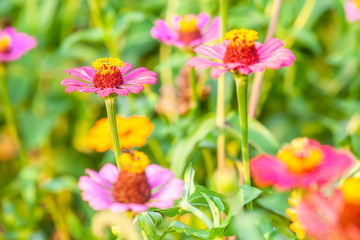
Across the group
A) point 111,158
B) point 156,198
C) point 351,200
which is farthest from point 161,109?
point 351,200

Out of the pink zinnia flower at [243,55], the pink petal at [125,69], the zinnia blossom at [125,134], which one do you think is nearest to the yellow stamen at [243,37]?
the pink zinnia flower at [243,55]

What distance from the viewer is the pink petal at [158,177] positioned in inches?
18.6

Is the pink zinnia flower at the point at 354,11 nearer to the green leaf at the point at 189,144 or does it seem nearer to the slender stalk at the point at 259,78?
the slender stalk at the point at 259,78

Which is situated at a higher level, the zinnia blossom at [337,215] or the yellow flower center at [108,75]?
the yellow flower center at [108,75]

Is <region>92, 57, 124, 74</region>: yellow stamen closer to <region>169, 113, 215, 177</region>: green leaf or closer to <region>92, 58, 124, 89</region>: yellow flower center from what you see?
<region>92, 58, 124, 89</region>: yellow flower center

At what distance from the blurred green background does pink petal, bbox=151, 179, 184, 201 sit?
0.88 feet

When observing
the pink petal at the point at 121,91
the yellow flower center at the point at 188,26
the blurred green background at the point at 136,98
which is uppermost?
A: the yellow flower center at the point at 188,26

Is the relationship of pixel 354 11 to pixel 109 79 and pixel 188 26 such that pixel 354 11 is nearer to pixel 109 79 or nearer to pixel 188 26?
pixel 188 26

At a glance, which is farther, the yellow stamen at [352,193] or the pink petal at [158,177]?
the pink petal at [158,177]

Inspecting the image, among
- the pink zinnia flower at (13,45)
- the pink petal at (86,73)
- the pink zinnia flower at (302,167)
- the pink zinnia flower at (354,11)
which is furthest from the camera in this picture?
the pink zinnia flower at (354,11)

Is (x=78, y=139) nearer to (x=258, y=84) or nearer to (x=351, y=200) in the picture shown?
(x=258, y=84)

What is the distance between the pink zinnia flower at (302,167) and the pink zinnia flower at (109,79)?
0.47 feet

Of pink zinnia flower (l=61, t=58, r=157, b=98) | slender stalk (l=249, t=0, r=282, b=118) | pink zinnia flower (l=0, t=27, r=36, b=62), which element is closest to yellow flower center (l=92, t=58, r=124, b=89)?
pink zinnia flower (l=61, t=58, r=157, b=98)

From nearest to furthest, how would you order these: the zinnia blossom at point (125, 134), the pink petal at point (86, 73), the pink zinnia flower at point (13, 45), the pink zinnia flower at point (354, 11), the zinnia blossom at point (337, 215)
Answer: the zinnia blossom at point (337, 215) → the pink petal at point (86, 73) → the zinnia blossom at point (125, 134) → the pink zinnia flower at point (13, 45) → the pink zinnia flower at point (354, 11)
